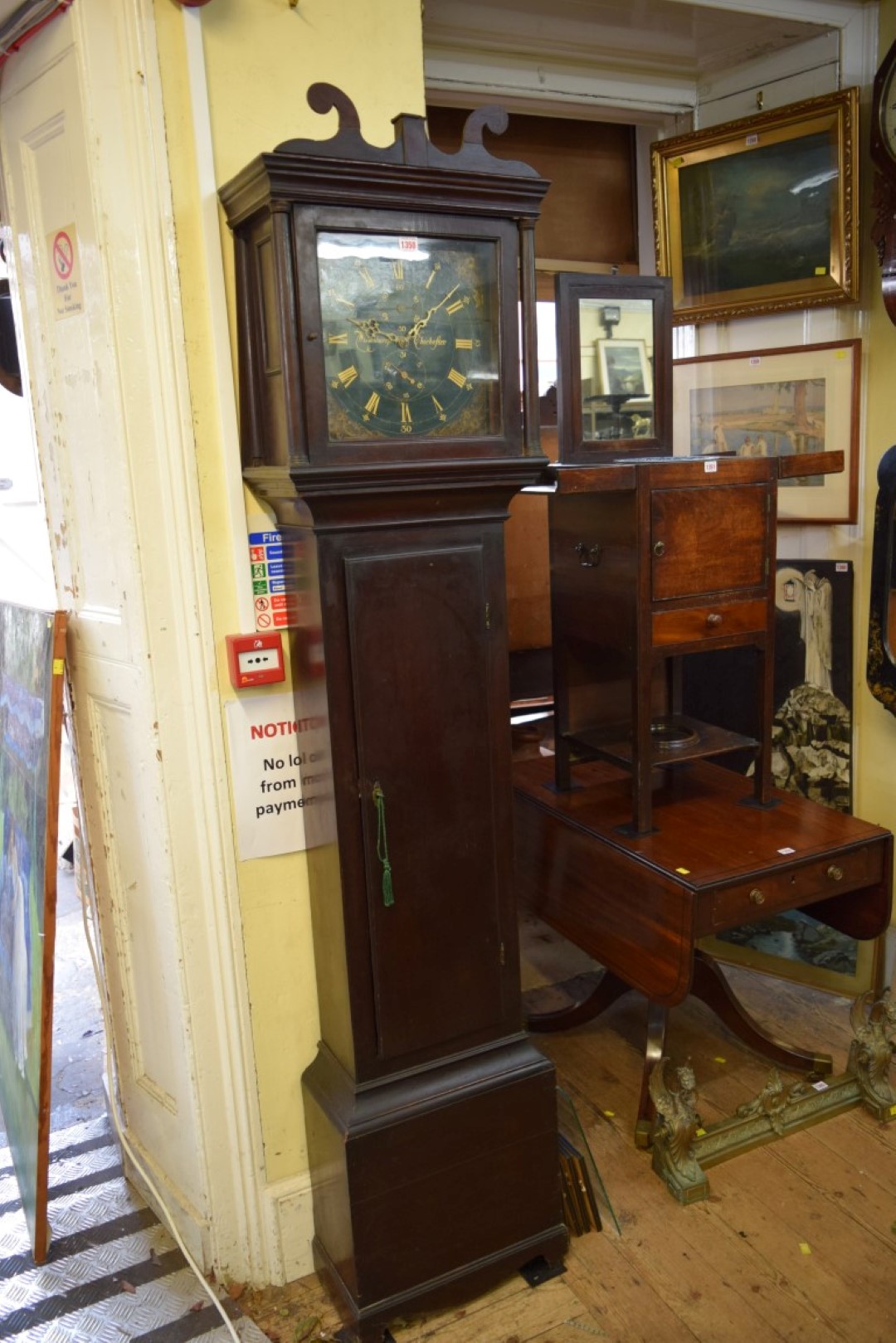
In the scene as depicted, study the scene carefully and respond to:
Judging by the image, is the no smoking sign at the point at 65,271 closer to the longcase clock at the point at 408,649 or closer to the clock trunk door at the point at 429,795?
the longcase clock at the point at 408,649

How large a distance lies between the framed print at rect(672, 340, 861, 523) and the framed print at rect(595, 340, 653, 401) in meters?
0.77

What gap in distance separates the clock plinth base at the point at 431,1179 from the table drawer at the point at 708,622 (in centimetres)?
90

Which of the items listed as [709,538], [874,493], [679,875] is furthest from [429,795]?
[874,493]

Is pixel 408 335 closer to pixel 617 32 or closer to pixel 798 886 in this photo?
pixel 798 886

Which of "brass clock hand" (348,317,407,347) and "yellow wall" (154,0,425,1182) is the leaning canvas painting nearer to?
"yellow wall" (154,0,425,1182)

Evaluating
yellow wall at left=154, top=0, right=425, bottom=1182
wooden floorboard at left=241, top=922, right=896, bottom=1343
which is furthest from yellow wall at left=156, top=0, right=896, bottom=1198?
wooden floorboard at left=241, top=922, right=896, bottom=1343

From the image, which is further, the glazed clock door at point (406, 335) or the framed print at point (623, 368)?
the framed print at point (623, 368)

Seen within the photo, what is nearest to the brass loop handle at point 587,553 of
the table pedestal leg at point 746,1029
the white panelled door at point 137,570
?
the white panelled door at point 137,570

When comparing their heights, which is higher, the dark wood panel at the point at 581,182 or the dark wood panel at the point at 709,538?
the dark wood panel at the point at 581,182

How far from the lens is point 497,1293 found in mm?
2041

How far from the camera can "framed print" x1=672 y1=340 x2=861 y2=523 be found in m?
2.93

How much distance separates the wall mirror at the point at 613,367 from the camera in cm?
223

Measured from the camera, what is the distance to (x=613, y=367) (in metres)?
2.27

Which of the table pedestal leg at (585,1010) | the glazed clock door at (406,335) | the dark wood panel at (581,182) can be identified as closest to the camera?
the glazed clock door at (406,335)
